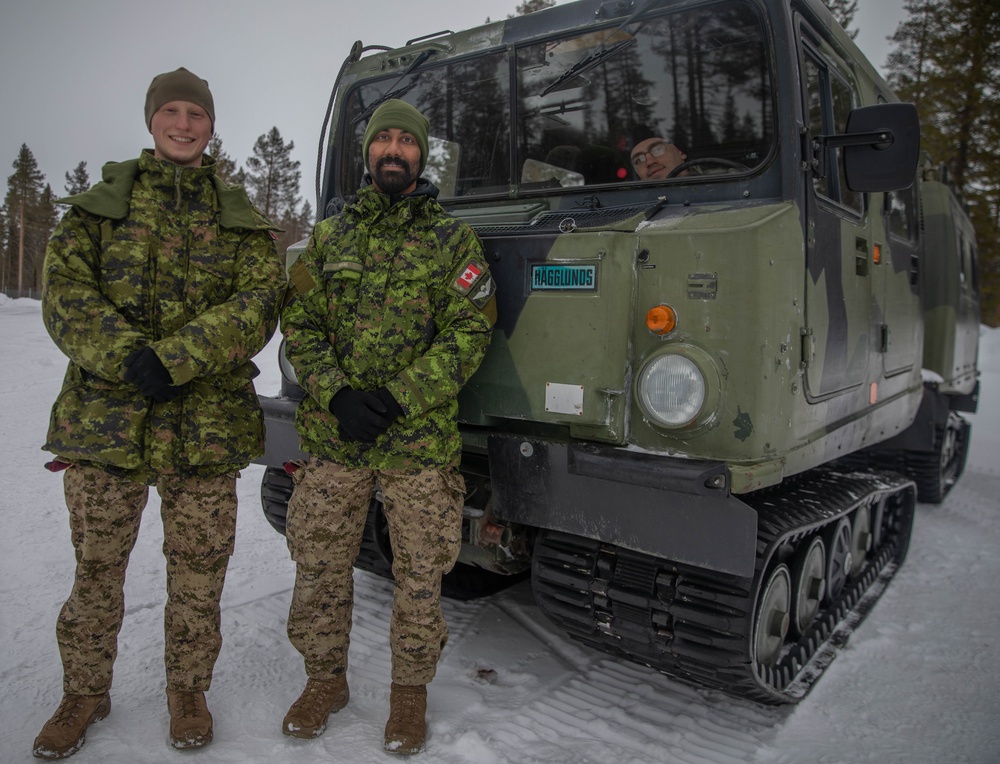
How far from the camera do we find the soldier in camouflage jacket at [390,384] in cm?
266

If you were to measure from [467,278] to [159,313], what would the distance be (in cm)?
103

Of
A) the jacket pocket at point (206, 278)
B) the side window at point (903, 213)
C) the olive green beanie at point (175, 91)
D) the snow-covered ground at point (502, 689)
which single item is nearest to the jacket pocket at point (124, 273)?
the jacket pocket at point (206, 278)

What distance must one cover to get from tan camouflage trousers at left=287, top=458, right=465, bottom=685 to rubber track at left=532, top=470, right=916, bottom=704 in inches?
18.4

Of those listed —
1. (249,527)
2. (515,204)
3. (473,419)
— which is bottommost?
(249,527)

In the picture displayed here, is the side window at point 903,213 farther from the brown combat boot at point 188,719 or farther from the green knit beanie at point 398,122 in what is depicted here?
the brown combat boot at point 188,719

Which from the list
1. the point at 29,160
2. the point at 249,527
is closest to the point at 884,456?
the point at 249,527

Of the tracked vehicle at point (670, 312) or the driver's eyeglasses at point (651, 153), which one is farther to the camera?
the driver's eyeglasses at point (651, 153)

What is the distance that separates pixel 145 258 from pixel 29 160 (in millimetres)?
56910

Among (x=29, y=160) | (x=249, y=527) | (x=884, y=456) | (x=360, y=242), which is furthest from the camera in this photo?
(x=29, y=160)

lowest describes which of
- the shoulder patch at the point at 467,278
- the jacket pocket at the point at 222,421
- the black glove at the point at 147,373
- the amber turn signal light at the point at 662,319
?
the jacket pocket at the point at 222,421

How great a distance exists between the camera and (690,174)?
310cm

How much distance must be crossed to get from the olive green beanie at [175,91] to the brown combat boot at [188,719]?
195 cm

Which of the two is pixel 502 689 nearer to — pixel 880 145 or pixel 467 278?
pixel 467 278

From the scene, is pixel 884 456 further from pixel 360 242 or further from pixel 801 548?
pixel 360 242
